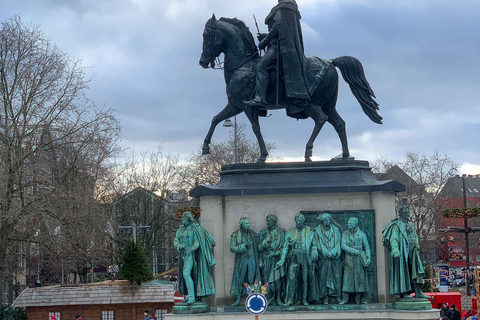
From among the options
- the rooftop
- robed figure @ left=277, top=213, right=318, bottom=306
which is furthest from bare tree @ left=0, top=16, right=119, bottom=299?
robed figure @ left=277, top=213, right=318, bottom=306

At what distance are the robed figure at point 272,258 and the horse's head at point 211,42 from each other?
3722mm

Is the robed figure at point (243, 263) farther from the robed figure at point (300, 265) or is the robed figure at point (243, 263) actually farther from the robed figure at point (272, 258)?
the robed figure at point (300, 265)

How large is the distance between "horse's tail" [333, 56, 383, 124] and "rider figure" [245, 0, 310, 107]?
0.84m

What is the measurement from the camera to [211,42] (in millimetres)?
16750

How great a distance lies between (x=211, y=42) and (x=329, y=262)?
5040mm

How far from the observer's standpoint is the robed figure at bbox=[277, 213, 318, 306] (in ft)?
48.4

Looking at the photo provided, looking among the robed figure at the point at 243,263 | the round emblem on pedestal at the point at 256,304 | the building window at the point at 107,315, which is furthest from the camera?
the building window at the point at 107,315

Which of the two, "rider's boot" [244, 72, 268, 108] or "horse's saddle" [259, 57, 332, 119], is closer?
"rider's boot" [244, 72, 268, 108]

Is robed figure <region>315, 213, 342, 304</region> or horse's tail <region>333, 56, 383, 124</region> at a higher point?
horse's tail <region>333, 56, 383, 124</region>

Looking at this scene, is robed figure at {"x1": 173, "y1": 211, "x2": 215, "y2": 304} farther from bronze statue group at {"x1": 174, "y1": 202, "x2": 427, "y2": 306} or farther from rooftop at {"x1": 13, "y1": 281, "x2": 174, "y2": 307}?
rooftop at {"x1": 13, "y1": 281, "x2": 174, "y2": 307}

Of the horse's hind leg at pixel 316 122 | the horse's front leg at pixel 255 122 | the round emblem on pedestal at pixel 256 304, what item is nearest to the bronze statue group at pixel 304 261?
the horse's hind leg at pixel 316 122

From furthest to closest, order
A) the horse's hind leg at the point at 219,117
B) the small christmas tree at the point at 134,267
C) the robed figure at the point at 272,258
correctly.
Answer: the small christmas tree at the point at 134,267, the horse's hind leg at the point at 219,117, the robed figure at the point at 272,258

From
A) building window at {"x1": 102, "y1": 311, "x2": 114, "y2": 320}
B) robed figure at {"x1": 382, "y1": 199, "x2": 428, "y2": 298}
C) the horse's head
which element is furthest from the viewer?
building window at {"x1": 102, "y1": 311, "x2": 114, "y2": 320}

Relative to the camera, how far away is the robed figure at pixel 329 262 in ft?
48.4
